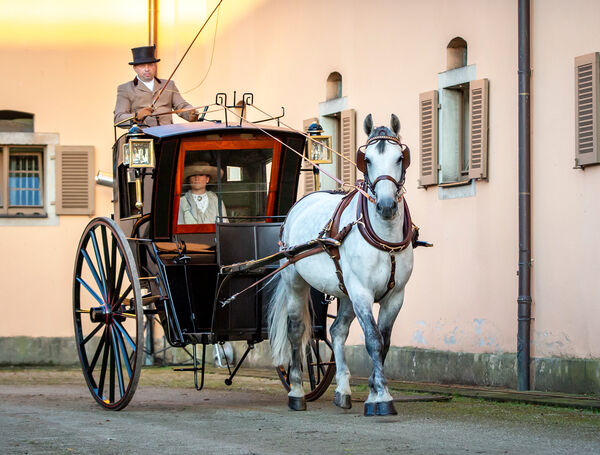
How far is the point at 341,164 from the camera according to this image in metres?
16.4

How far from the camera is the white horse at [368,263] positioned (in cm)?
927

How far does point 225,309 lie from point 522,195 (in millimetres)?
3345

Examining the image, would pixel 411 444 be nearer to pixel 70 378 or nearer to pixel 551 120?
pixel 551 120

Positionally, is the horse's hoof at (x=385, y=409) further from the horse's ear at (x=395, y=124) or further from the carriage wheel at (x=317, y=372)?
the horse's ear at (x=395, y=124)

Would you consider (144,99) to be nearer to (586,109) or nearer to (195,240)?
(195,240)

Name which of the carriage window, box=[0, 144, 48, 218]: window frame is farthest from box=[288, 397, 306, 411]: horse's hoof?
box=[0, 144, 48, 218]: window frame

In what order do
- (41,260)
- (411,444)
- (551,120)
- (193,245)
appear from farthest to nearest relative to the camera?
1. (41,260)
2. (551,120)
3. (193,245)
4. (411,444)

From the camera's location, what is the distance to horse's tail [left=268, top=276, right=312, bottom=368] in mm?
10891

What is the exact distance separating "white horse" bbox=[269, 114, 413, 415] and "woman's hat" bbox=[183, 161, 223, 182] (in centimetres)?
104

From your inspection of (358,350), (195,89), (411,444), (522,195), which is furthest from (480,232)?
(195,89)

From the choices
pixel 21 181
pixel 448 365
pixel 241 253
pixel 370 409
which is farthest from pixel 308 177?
pixel 370 409

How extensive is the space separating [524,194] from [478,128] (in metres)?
1.17

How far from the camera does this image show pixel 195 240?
37.1 ft

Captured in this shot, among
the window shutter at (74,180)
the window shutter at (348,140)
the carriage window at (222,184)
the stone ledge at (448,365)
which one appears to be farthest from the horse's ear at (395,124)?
the window shutter at (74,180)
